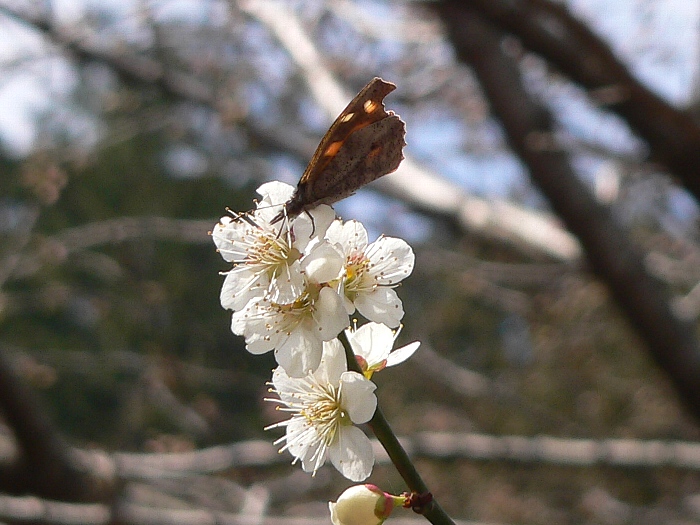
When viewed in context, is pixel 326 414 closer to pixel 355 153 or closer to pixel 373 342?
pixel 373 342

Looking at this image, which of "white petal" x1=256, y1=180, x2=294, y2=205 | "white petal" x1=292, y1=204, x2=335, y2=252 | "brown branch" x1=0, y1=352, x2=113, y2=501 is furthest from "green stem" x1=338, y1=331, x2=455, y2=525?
"brown branch" x1=0, y1=352, x2=113, y2=501

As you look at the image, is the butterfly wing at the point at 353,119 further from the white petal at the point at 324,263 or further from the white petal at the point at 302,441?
the white petal at the point at 302,441

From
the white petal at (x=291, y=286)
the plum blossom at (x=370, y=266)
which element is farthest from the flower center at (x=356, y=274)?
the white petal at (x=291, y=286)

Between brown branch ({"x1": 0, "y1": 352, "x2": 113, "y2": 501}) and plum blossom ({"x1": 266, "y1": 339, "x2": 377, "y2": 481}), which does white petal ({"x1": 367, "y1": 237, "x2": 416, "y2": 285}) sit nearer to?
Answer: plum blossom ({"x1": 266, "y1": 339, "x2": 377, "y2": 481})

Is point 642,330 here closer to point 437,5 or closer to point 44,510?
point 437,5

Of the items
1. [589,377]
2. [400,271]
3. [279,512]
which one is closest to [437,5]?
[400,271]
